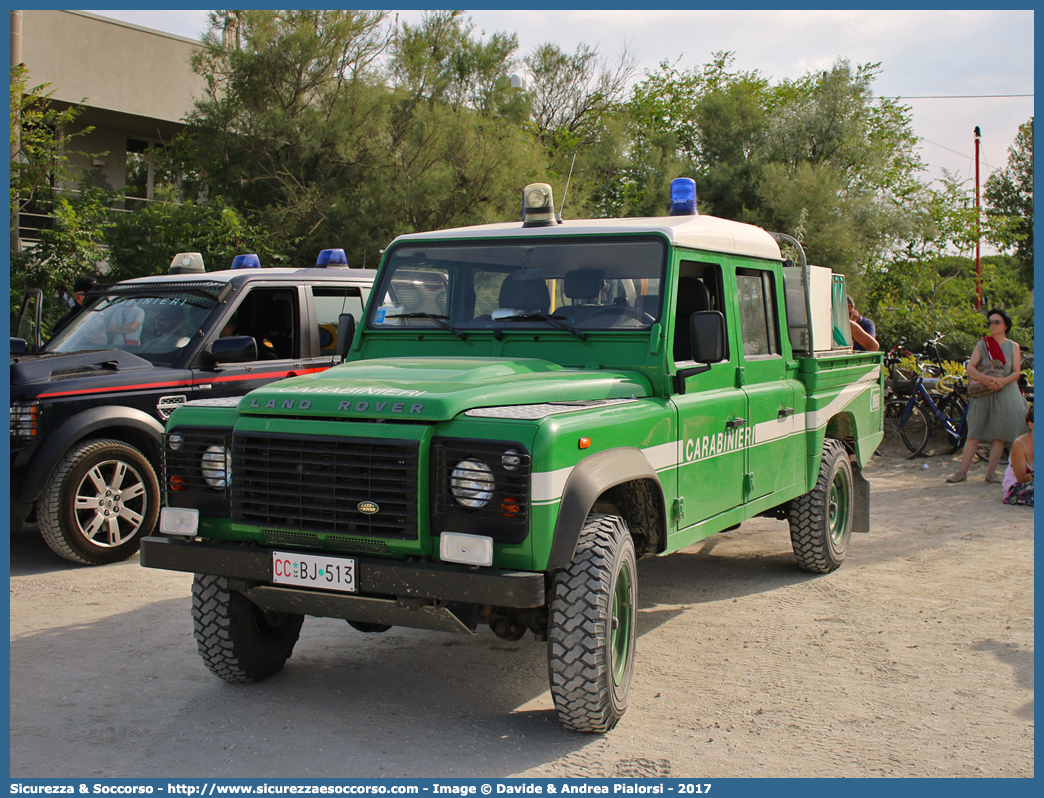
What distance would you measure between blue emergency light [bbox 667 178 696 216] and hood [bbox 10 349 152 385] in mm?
4023

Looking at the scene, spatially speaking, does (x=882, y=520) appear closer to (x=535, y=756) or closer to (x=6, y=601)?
(x=535, y=756)

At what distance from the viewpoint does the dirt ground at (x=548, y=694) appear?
374cm

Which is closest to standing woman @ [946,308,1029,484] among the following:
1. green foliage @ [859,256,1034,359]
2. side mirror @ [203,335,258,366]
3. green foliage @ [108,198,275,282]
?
green foliage @ [859,256,1034,359]

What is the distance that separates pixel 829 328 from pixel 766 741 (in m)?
3.97

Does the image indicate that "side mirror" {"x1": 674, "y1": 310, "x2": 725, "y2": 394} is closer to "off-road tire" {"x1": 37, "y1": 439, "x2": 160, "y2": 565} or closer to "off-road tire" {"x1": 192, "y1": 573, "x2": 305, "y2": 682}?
"off-road tire" {"x1": 192, "y1": 573, "x2": 305, "y2": 682}

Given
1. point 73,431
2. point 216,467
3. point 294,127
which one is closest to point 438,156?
point 294,127

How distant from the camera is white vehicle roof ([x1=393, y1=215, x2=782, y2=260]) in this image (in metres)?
4.94

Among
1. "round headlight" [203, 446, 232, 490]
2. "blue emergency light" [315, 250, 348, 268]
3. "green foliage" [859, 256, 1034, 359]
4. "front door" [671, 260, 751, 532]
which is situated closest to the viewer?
"round headlight" [203, 446, 232, 490]

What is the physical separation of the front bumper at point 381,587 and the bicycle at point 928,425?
9.82m

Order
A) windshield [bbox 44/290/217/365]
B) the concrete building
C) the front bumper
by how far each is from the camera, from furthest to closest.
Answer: the concrete building < windshield [bbox 44/290/217/365] < the front bumper

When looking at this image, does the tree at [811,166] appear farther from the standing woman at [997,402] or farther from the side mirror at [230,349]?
the side mirror at [230,349]

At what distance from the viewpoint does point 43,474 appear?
6.38 meters

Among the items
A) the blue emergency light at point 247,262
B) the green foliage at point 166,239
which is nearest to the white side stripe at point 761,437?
the blue emergency light at point 247,262

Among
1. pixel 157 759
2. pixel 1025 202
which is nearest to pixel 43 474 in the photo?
pixel 157 759
